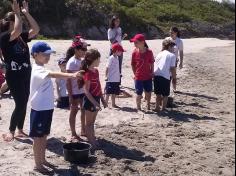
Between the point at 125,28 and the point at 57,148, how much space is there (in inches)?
1211

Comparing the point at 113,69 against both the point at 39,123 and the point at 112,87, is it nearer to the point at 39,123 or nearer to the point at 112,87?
the point at 112,87

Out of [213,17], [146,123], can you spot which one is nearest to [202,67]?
[146,123]

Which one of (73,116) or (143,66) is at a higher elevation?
(143,66)

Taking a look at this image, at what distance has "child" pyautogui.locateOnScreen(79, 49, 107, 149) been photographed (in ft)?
20.5

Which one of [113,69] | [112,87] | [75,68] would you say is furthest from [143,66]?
Answer: [75,68]

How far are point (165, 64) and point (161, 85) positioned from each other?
406mm

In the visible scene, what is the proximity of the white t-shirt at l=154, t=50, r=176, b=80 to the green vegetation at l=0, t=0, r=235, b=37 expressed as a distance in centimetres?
1809

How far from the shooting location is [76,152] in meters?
5.98

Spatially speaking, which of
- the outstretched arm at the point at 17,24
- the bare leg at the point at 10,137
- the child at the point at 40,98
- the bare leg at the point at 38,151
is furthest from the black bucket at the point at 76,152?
the outstretched arm at the point at 17,24

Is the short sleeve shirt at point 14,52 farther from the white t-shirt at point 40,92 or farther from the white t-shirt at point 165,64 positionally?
the white t-shirt at point 165,64

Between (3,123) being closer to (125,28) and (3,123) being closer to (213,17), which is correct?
(125,28)

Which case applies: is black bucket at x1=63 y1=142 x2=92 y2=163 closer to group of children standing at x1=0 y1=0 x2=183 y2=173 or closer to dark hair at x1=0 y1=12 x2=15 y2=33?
group of children standing at x1=0 y1=0 x2=183 y2=173

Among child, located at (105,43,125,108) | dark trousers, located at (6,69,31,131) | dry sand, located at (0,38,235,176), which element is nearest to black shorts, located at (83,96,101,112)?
dry sand, located at (0,38,235,176)

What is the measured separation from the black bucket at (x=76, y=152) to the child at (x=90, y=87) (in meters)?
0.41
